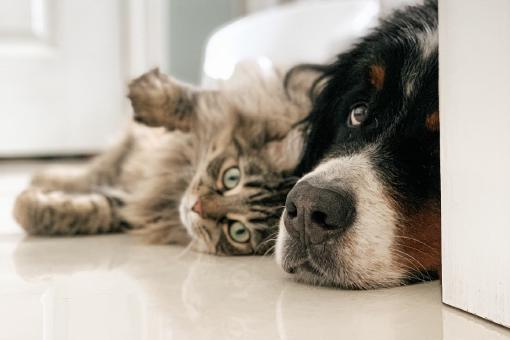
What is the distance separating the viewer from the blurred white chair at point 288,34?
2.03 metres

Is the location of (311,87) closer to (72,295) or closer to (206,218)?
(206,218)

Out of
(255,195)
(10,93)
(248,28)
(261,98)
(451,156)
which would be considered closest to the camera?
(451,156)

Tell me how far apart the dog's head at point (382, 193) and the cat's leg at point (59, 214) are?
0.68 metres

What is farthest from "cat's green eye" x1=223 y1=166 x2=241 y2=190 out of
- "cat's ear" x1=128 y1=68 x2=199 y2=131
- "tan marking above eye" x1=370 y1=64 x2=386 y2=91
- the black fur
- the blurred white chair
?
the blurred white chair

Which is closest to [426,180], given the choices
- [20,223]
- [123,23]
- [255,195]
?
[255,195]

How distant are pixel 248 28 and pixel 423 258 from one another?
1.40 meters

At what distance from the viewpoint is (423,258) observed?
96 cm

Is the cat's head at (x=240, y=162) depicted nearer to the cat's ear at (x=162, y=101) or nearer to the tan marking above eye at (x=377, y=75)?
the cat's ear at (x=162, y=101)

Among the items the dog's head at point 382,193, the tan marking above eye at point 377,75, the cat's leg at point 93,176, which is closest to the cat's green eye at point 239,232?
the dog's head at point 382,193

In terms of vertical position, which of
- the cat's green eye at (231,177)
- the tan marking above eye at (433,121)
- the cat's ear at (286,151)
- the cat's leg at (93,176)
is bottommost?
the cat's leg at (93,176)

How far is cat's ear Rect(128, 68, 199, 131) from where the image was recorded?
1466mm

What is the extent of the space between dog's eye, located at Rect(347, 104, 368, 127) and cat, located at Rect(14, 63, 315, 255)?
196mm

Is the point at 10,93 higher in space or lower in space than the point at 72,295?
higher

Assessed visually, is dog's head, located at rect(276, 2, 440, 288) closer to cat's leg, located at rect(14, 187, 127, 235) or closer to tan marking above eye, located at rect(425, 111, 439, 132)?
tan marking above eye, located at rect(425, 111, 439, 132)
